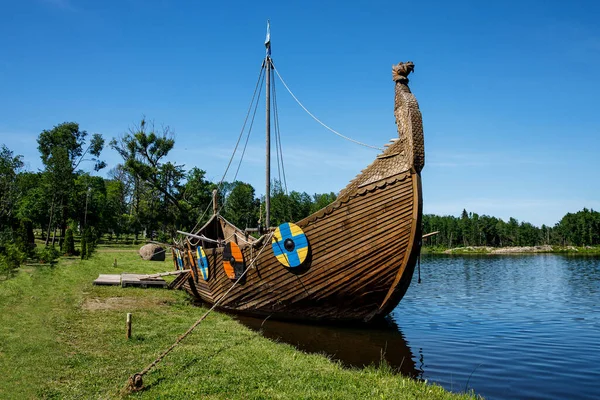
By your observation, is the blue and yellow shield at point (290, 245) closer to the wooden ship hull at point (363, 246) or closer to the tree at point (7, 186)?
the wooden ship hull at point (363, 246)

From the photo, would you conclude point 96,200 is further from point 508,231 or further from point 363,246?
point 508,231

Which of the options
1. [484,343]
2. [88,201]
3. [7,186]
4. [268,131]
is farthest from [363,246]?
[88,201]

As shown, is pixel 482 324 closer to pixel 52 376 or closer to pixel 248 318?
pixel 248 318

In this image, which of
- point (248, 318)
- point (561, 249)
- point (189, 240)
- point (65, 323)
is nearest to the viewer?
point (65, 323)

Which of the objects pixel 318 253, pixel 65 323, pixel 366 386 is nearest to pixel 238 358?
pixel 366 386

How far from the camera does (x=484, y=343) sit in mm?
10500

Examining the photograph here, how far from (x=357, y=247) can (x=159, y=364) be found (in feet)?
15.2

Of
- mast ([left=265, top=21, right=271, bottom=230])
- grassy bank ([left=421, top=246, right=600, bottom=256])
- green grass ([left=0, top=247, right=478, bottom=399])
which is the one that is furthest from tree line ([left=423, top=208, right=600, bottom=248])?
green grass ([left=0, top=247, right=478, bottom=399])

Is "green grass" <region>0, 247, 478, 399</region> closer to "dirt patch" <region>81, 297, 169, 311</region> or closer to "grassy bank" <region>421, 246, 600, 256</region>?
"dirt patch" <region>81, 297, 169, 311</region>

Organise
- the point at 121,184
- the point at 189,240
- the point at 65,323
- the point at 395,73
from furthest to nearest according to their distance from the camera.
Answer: the point at 121,184
the point at 189,240
the point at 395,73
the point at 65,323

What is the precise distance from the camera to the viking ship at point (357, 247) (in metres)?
9.48

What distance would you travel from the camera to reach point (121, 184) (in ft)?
203

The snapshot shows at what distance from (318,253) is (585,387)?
528cm

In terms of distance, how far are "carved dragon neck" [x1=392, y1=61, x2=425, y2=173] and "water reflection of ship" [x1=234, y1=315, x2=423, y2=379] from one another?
12.3 ft
